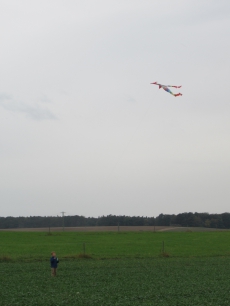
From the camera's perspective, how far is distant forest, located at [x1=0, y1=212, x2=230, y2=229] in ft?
573

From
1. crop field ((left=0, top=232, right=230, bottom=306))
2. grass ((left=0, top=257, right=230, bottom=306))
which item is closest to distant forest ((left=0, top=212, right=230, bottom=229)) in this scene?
crop field ((left=0, top=232, right=230, bottom=306))

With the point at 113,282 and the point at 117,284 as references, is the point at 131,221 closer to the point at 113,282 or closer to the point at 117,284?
the point at 113,282

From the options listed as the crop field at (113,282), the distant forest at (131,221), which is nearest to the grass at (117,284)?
the crop field at (113,282)

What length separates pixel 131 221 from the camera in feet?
587

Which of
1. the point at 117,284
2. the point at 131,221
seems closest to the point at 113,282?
the point at 117,284

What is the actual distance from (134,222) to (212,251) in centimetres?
12218

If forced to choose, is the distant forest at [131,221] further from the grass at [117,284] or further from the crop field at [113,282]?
the grass at [117,284]

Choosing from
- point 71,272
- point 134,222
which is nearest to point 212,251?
point 71,272

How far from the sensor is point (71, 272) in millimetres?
34000

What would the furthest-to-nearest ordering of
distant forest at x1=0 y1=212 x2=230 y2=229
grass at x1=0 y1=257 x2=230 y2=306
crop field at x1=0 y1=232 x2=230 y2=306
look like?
1. distant forest at x1=0 y1=212 x2=230 y2=229
2. crop field at x1=0 y1=232 x2=230 y2=306
3. grass at x1=0 y1=257 x2=230 y2=306

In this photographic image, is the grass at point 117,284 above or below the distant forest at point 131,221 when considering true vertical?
below

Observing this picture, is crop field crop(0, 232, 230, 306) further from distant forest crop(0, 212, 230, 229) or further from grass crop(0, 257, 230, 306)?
distant forest crop(0, 212, 230, 229)

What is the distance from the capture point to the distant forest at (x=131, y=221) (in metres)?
174

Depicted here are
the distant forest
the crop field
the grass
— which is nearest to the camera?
the grass
